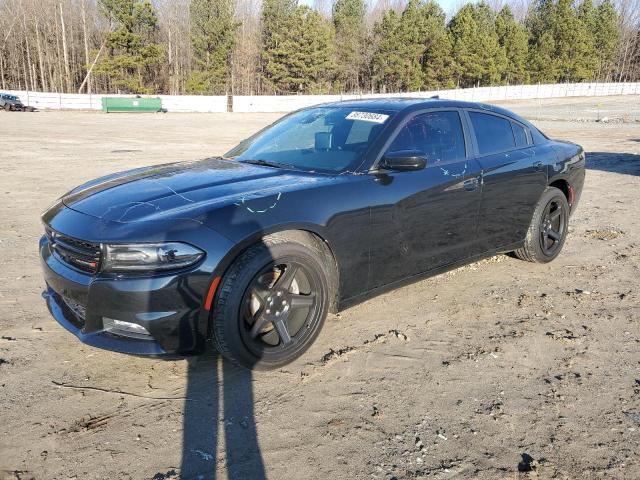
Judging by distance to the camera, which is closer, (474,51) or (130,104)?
(130,104)

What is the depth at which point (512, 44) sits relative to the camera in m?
78.1

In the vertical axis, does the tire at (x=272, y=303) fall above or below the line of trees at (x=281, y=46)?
below

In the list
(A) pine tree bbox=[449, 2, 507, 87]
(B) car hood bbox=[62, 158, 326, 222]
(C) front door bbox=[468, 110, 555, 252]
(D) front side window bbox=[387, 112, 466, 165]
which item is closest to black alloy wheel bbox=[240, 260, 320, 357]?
(B) car hood bbox=[62, 158, 326, 222]

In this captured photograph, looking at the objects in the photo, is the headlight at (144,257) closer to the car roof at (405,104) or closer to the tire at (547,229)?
the car roof at (405,104)

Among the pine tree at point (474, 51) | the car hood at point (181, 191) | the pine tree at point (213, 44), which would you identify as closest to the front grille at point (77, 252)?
the car hood at point (181, 191)

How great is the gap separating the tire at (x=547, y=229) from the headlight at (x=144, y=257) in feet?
11.6

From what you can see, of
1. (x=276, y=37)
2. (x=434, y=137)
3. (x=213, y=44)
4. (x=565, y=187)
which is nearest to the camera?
(x=434, y=137)

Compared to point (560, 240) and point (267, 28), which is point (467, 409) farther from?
point (267, 28)

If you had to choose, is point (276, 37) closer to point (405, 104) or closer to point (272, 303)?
point (405, 104)

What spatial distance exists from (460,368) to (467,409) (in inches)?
18.4

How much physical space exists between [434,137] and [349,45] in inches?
2757

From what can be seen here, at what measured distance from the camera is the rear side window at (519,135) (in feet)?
16.4

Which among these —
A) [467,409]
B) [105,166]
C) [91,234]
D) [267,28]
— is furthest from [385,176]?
[267,28]

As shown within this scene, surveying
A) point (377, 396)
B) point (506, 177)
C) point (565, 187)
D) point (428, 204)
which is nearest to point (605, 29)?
point (565, 187)
